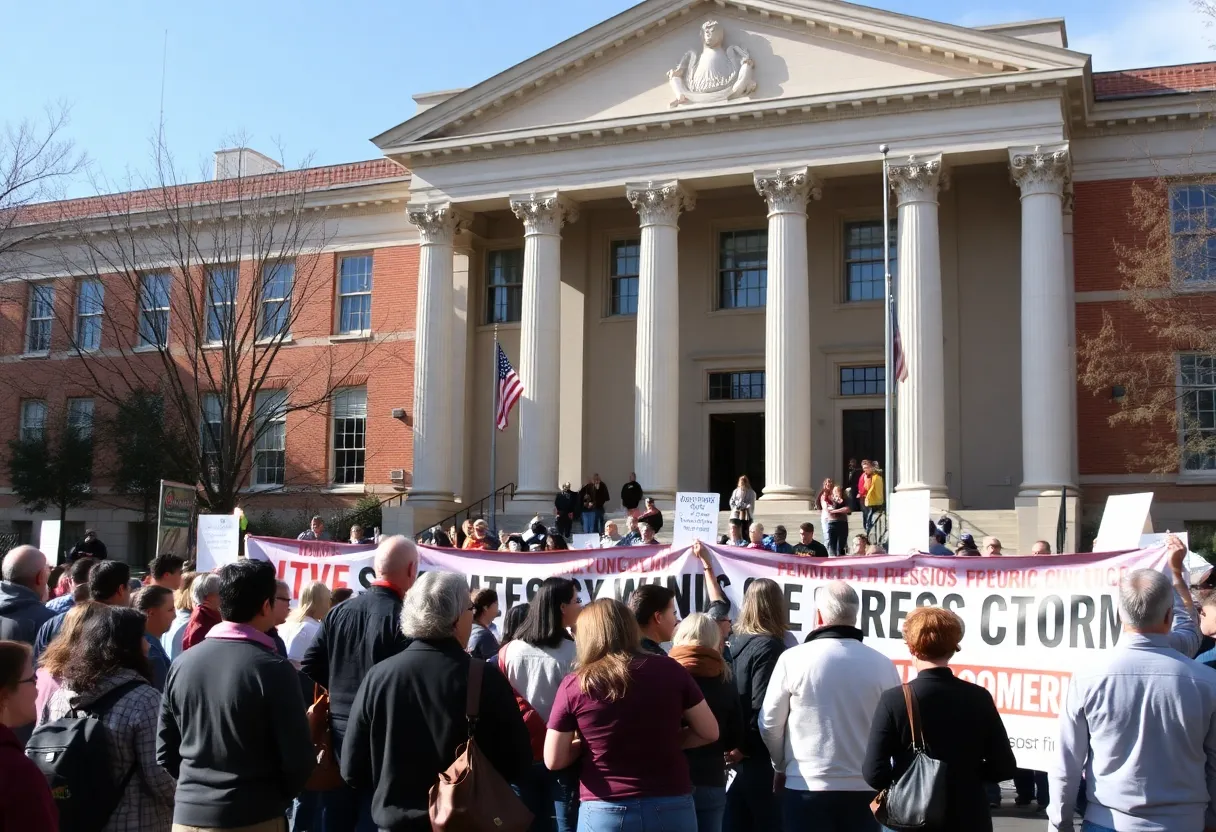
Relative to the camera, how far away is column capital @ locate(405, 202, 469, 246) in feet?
101

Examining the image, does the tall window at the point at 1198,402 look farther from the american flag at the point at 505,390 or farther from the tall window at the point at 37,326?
the tall window at the point at 37,326

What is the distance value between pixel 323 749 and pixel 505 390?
20.6m

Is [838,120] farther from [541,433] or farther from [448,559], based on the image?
[448,559]

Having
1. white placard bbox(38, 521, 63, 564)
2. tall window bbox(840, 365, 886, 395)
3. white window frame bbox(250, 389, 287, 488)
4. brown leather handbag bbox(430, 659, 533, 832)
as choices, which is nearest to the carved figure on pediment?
tall window bbox(840, 365, 886, 395)

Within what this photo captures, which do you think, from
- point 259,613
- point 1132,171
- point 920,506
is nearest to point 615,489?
point 1132,171

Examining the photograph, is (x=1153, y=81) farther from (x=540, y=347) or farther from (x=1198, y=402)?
(x=540, y=347)

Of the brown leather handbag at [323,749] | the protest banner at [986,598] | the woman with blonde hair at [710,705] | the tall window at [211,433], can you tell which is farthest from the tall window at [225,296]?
the woman with blonde hair at [710,705]

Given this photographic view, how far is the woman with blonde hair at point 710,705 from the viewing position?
5.83m

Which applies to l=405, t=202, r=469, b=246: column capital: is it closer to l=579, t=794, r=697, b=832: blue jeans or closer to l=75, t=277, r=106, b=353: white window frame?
l=75, t=277, r=106, b=353: white window frame

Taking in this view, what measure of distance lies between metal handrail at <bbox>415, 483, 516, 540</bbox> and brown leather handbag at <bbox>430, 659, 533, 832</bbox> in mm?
25022

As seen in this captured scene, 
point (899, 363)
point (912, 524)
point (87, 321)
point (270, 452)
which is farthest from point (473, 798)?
point (87, 321)

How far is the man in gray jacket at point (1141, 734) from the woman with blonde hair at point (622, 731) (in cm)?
163

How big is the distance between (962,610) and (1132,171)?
22.2 m

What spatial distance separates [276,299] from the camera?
34.1m
